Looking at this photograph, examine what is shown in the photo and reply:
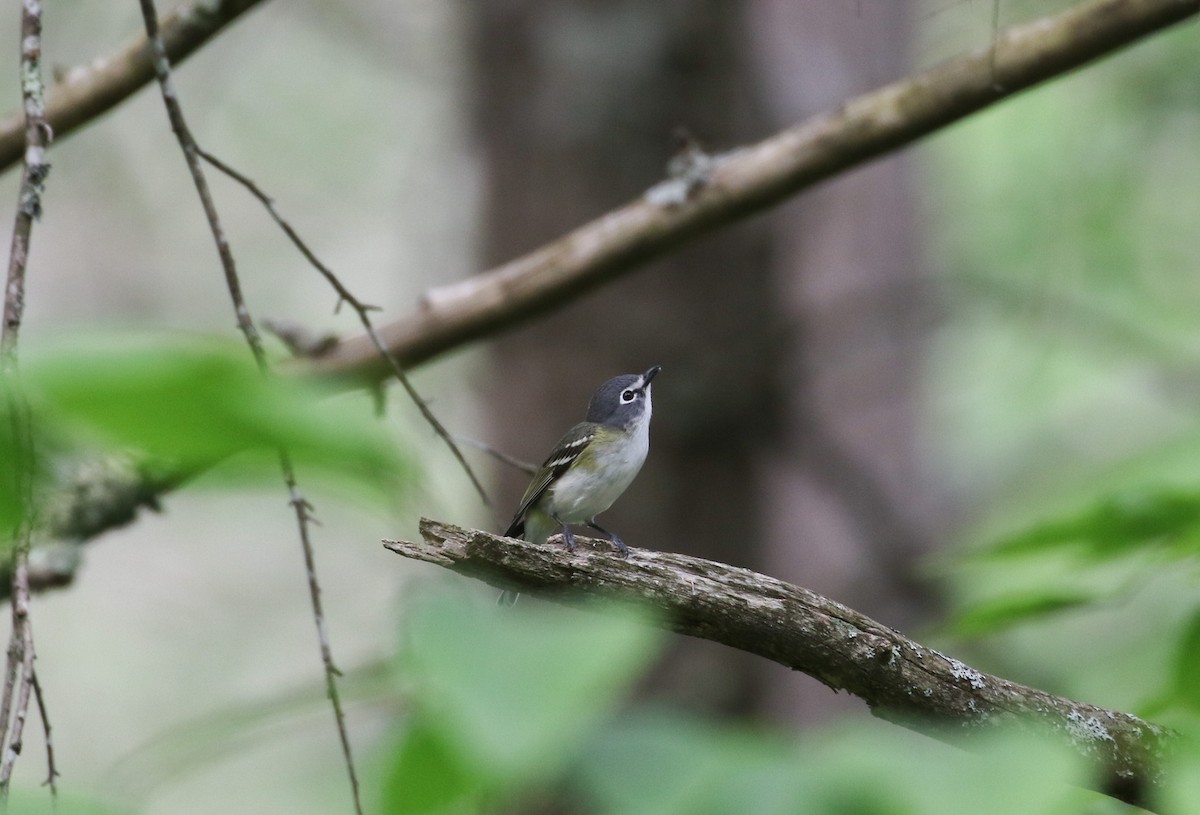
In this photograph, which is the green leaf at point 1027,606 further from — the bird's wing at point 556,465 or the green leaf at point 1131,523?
the bird's wing at point 556,465

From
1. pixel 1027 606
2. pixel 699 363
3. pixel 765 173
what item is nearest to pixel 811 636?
pixel 1027 606

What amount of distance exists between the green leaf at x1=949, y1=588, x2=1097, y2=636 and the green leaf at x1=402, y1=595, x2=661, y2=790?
2.11 metres

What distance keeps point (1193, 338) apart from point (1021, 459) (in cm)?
234

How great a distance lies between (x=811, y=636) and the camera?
239cm

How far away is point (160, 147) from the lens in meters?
9.95

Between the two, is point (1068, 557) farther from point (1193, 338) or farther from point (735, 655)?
point (1193, 338)

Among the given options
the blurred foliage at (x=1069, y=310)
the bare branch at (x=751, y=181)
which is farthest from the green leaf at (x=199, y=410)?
the blurred foliage at (x=1069, y=310)

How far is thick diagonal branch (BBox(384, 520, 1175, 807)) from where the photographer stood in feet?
7.68

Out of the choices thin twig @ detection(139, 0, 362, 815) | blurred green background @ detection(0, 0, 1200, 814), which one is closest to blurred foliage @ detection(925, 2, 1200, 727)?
blurred green background @ detection(0, 0, 1200, 814)

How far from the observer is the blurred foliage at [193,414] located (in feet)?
2.03

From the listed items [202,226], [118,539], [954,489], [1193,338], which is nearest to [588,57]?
[954,489]

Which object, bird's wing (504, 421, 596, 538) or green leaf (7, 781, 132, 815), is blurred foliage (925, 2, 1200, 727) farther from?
green leaf (7, 781, 132, 815)

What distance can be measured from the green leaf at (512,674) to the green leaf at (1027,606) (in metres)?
2.11

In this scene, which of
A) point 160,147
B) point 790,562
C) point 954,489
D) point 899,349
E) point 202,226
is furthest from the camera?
point 202,226
